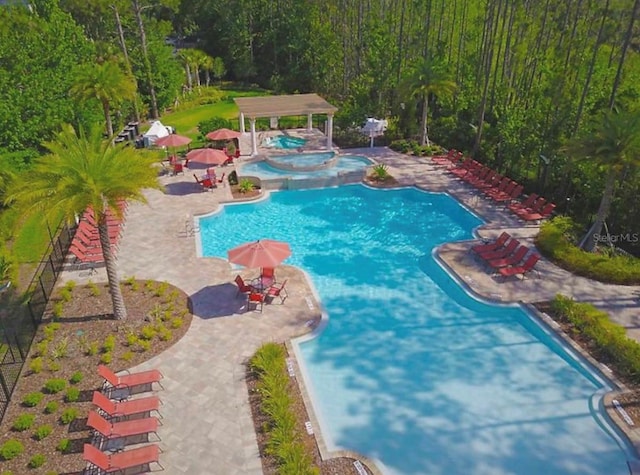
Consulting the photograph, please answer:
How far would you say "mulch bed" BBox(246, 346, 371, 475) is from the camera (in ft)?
38.2

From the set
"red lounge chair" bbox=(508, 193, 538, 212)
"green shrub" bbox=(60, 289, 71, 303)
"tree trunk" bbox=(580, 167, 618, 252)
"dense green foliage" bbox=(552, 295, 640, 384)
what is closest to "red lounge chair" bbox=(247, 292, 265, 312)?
"green shrub" bbox=(60, 289, 71, 303)

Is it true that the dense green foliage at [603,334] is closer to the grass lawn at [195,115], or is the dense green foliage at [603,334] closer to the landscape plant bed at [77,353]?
the landscape plant bed at [77,353]

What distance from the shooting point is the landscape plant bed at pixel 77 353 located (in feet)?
40.4

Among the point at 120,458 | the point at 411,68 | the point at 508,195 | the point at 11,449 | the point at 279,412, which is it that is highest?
the point at 411,68

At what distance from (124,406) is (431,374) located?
8.67 metres

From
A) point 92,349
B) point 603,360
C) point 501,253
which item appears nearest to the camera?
point 603,360

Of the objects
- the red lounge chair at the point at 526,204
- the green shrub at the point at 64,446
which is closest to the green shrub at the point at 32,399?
the green shrub at the point at 64,446

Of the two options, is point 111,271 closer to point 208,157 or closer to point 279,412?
point 279,412

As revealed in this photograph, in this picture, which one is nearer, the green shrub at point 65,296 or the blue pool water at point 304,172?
the green shrub at point 65,296

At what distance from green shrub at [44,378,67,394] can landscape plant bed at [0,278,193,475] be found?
26 mm

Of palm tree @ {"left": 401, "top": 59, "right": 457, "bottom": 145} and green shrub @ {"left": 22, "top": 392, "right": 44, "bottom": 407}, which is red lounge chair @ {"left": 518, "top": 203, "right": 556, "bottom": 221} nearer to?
palm tree @ {"left": 401, "top": 59, "right": 457, "bottom": 145}

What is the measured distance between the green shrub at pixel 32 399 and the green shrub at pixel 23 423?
556mm

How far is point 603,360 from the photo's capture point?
49.8 feet

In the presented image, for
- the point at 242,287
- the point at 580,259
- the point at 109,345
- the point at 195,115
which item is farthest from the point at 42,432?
the point at 195,115
